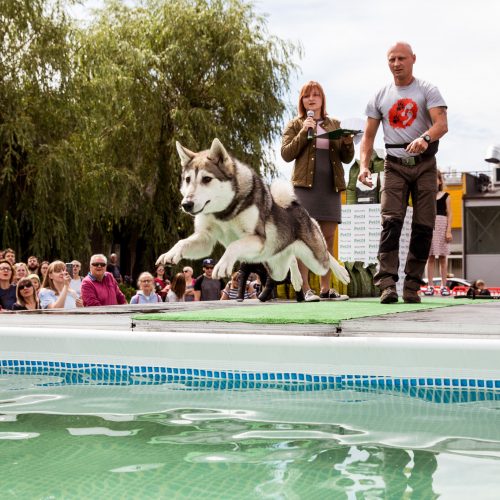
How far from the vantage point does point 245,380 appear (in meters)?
4.12

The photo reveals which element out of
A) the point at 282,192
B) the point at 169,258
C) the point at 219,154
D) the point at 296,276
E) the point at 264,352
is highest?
the point at 219,154

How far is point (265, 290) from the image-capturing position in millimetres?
7059

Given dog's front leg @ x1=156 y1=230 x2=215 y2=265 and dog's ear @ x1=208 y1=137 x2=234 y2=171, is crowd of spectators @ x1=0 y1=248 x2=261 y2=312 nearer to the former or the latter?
dog's front leg @ x1=156 y1=230 x2=215 y2=265

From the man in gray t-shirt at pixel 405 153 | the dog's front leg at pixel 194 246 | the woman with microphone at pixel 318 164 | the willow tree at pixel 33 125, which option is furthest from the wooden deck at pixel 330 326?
the willow tree at pixel 33 125

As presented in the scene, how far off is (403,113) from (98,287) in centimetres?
357

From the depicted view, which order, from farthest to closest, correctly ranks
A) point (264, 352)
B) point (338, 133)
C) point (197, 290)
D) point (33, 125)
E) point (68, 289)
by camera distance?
point (33, 125), point (197, 290), point (68, 289), point (338, 133), point (264, 352)

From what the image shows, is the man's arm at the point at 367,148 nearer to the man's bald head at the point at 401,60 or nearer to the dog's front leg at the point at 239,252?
the man's bald head at the point at 401,60

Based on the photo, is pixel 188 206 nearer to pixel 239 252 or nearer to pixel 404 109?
pixel 239 252

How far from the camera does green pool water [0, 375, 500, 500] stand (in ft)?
7.68

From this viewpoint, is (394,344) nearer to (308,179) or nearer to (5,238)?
(308,179)

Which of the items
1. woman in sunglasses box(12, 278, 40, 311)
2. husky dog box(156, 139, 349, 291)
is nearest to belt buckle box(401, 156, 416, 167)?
husky dog box(156, 139, 349, 291)

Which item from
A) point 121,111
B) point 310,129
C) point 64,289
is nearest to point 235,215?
point 310,129

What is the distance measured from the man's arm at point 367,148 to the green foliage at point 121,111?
1154cm

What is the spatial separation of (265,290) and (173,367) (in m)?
2.86
